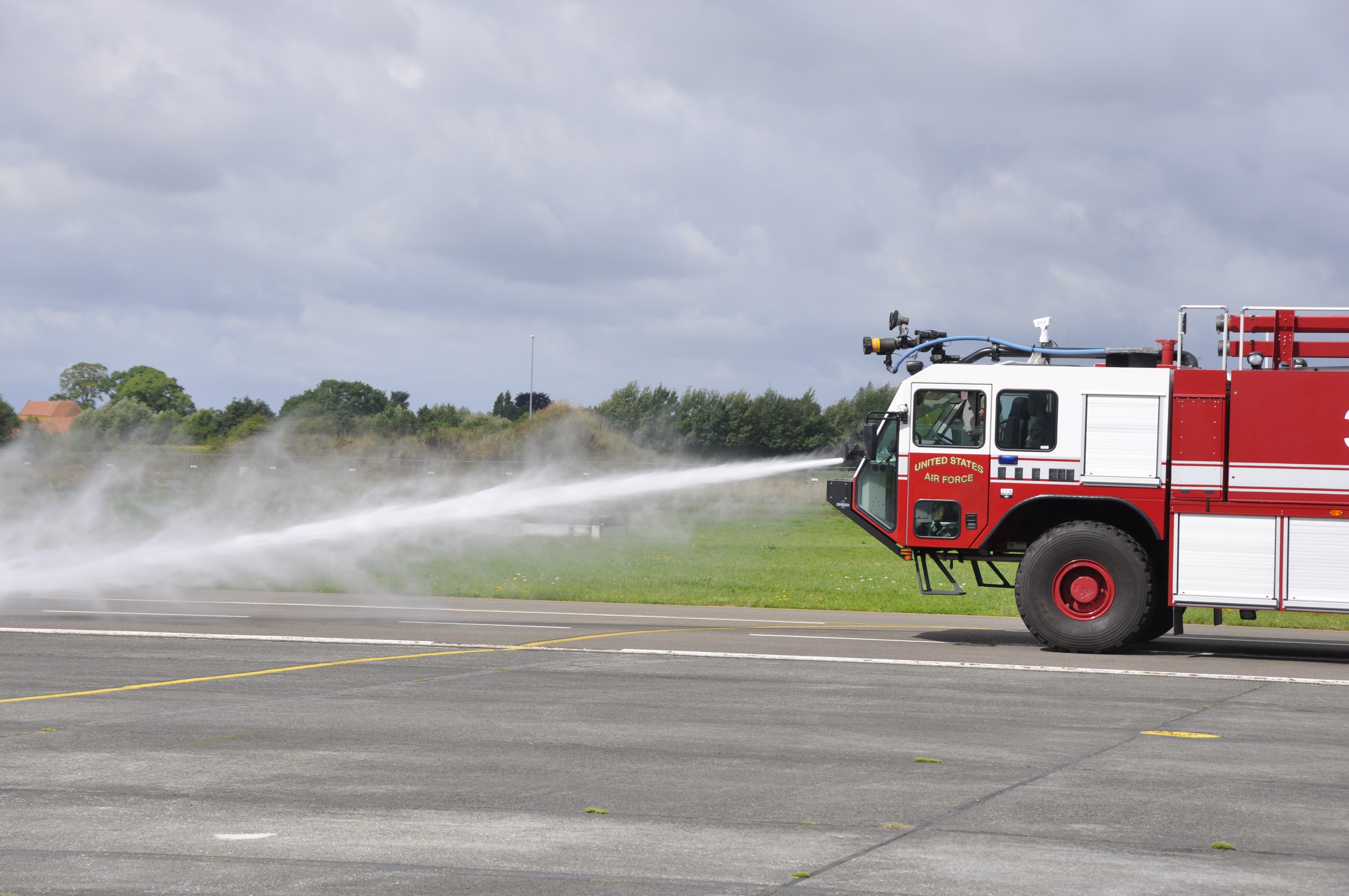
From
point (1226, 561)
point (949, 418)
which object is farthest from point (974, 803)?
point (949, 418)

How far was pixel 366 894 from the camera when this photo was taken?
194 inches

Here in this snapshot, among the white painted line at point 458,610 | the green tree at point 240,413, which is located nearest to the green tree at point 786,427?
the green tree at point 240,413

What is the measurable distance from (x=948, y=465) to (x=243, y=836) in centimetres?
963

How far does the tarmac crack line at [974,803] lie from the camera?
5277mm

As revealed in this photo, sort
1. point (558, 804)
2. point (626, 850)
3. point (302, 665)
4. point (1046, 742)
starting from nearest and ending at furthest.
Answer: point (626, 850), point (558, 804), point (1046, 742), point (302, 665)

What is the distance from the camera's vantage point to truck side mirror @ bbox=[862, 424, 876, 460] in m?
14.1

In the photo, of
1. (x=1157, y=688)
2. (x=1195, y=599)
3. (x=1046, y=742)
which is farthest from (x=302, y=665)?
(x=1195, y=599)

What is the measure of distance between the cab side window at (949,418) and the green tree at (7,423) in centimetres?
3068

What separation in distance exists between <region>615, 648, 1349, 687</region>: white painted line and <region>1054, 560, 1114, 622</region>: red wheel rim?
1253mm

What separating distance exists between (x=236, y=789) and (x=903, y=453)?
905 centimetres

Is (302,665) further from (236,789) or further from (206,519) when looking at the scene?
(206,519)

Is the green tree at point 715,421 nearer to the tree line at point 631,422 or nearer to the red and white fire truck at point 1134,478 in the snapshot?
the tree line at point 631,422

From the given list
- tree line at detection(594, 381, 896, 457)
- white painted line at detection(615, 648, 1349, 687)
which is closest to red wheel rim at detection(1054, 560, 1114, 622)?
white painted line at detection(615, 648, 1349, 687)

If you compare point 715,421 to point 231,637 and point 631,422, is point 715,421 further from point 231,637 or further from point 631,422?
point 231,637
